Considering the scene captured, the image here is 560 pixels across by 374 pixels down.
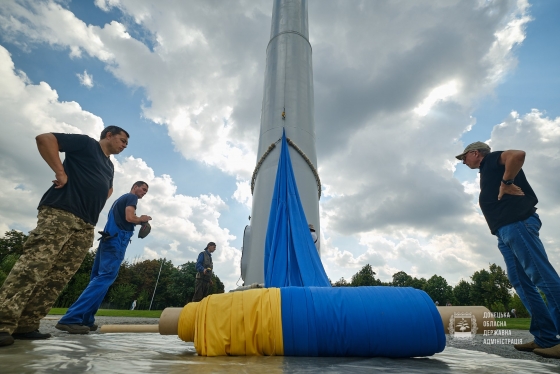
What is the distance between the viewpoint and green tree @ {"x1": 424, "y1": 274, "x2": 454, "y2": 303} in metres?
55.6

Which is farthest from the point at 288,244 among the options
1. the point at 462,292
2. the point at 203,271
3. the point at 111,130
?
the point at 462,292

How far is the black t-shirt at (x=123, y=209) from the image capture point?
4.12 metres

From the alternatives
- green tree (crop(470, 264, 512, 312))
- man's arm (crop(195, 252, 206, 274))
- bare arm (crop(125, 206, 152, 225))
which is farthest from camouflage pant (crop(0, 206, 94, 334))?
green tree (crop(470, 264, 512, 312))

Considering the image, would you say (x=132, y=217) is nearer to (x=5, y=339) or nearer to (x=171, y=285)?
(x=5, y=339)

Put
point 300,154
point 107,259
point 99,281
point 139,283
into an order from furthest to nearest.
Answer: point 139,283, point 300,154, point 107,259, point 99,281

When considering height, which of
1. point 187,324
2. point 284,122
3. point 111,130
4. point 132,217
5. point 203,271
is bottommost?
point 187,324

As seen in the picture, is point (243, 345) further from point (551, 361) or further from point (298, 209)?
point (298, 209)

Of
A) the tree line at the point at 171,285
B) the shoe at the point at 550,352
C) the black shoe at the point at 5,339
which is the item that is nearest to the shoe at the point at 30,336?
the black shoe at the point at 5,339

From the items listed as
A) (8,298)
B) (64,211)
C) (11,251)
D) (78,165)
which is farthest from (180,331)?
(11,251)

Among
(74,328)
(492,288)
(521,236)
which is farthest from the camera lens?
(492,288)

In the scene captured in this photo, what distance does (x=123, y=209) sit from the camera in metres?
4.17

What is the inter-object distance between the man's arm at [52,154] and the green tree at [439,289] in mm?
62514

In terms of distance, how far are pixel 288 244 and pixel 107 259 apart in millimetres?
2308

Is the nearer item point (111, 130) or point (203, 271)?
point (111, 130)
